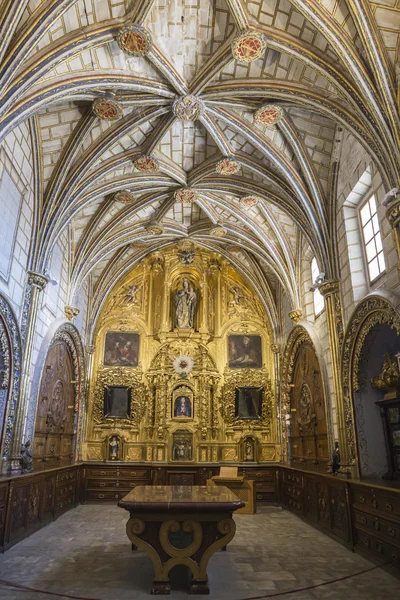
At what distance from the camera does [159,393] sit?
16.9 meters

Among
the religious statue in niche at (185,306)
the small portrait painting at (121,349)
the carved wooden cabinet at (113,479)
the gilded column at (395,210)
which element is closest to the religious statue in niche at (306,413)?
the carved wooden cabinet at (113,479)

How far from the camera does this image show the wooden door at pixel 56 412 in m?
12.5

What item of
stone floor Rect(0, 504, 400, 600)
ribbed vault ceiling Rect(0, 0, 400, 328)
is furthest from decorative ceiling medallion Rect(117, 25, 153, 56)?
stone floor Rect(0, 504, 400, 600)

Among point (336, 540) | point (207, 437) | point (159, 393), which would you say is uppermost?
point (159, 393)

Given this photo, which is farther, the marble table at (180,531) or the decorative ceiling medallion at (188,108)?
the decorative ceiling medallion at (188,108)

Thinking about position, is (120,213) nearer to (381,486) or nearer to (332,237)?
(332,237)

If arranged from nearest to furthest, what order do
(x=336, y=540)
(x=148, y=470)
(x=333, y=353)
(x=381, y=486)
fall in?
(x=381, y=486) → (x=336, y=540) → (x=333, y=353) → (x=148, y=470)

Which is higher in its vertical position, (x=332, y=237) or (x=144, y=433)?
(x=332, y=237)

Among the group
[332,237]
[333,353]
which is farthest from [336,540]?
[332,237]

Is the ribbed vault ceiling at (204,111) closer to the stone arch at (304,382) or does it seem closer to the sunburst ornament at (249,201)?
the sunburst ornament at (249,201)

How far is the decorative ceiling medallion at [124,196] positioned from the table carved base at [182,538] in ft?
34.2

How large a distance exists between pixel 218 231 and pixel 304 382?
21.1ft

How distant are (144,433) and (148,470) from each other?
1.70 m

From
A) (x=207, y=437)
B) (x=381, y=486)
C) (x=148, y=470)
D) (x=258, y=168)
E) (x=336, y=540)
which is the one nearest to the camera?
(x=381, y=486)
